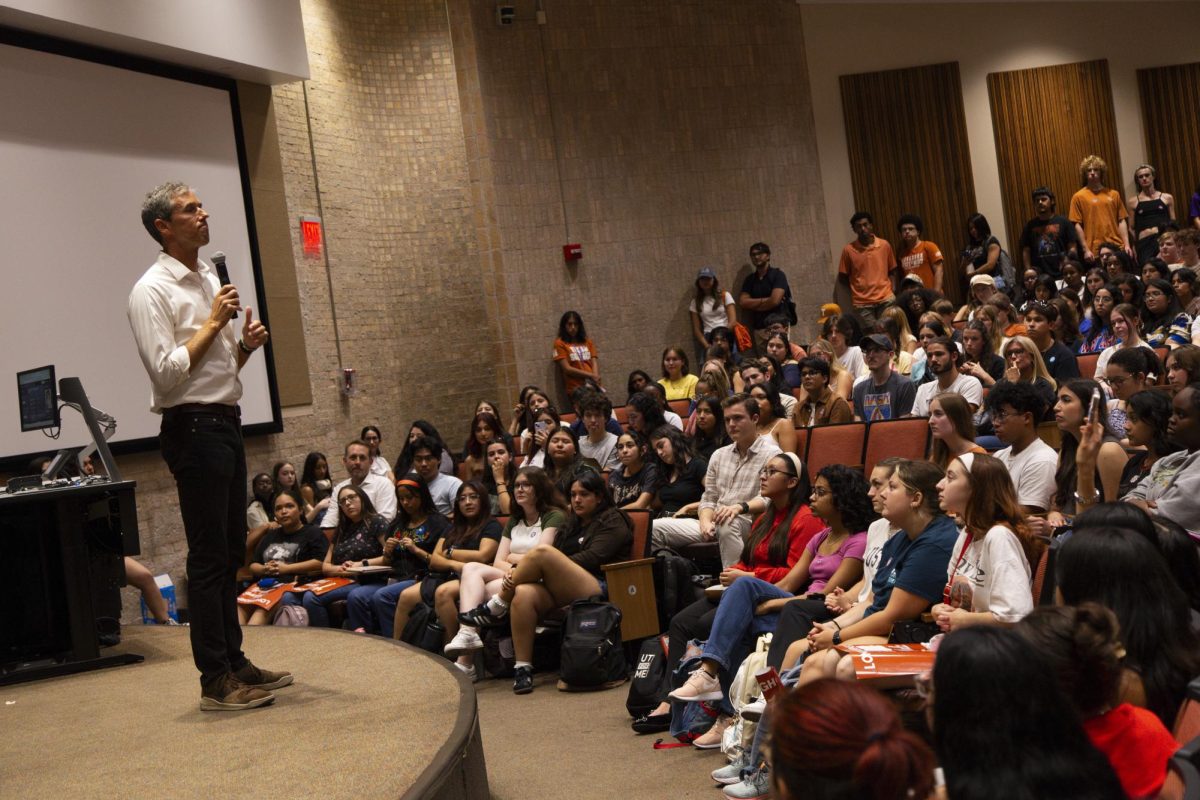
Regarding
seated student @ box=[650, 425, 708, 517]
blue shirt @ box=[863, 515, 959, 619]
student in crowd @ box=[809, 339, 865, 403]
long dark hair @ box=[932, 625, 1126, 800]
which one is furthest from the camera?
student in crowd @ box=[809, 339, 865, 403]

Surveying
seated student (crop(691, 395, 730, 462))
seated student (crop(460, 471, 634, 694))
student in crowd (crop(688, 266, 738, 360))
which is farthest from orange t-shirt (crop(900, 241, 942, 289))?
seated student (crop(460, 471, 634, 694))

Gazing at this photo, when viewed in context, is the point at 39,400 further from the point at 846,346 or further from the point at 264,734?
the point at 846,346

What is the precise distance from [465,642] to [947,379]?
104 inches

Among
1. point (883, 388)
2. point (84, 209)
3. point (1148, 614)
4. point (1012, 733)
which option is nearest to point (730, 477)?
point (883, 388)

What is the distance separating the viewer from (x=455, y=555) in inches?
229

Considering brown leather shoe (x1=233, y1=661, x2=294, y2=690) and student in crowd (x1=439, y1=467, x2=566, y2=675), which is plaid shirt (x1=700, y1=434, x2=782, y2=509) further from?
brown leather shoe (x1=233, y1=661, x2=294, y2=690)

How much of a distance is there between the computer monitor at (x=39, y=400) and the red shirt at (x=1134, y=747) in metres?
3.78

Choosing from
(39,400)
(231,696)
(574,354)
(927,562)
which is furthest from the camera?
(574,354)

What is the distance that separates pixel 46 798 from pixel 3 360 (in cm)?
444

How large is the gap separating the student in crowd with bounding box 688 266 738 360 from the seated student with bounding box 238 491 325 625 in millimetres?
4489

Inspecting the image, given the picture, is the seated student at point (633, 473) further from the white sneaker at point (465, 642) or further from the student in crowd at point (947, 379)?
the student in crowd at point (947, 379)

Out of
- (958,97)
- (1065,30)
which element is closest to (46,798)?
(958,97)

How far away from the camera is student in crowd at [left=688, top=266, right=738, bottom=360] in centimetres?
1023

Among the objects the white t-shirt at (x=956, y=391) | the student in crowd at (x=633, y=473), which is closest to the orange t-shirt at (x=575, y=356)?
the student in crowd at (x=633, y=473)
